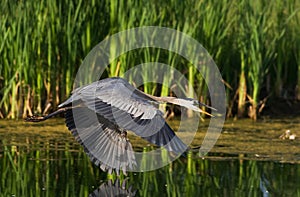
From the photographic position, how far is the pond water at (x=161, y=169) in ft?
18.0

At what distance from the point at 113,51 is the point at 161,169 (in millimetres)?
1796

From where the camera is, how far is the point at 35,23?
300 inches

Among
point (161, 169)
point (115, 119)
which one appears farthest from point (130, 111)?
point (161, 169)

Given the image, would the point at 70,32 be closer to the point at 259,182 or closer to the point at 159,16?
the point at 159,16

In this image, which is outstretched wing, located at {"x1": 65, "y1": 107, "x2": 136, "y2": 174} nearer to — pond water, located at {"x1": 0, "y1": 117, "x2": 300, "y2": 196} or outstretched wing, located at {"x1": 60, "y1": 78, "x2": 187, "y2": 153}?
pond water, located at {"x1": 0, "y1": 117, "x2": 300, "y2": 196}

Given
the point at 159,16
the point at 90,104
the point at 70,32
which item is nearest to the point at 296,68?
the point at 159,16

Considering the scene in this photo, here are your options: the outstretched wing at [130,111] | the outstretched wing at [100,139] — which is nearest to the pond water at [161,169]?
the outstretched wing at [100,139]

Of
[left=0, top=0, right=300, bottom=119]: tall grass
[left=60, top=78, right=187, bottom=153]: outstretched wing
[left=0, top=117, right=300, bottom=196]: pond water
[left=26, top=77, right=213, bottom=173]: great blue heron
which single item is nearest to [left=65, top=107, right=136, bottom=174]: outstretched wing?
[left=26, top=77, right=213, bottom=173]: great blue heron

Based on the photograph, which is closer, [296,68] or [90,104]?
[90,104]

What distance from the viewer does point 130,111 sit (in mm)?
4836

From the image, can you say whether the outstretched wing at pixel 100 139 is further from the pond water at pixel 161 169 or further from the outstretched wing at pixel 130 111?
the outstretched wing at pixel 130 111

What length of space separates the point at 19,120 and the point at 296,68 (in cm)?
295

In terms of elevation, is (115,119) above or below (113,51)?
below

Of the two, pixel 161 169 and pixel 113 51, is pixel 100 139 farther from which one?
pixel 113 51
